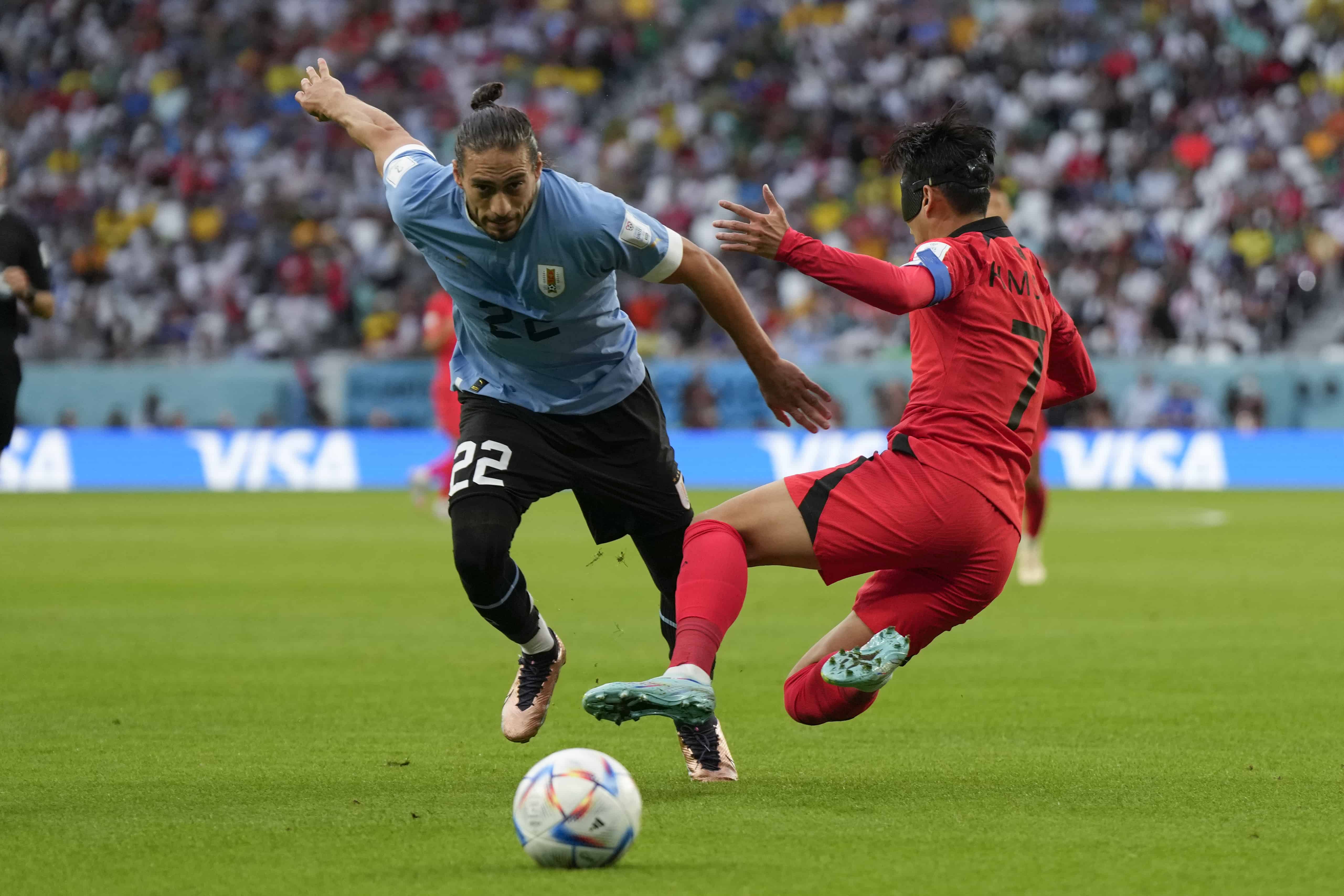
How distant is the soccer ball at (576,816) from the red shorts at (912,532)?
105 centimetres

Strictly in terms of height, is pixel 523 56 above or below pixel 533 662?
above

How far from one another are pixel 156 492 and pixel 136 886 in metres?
19.9

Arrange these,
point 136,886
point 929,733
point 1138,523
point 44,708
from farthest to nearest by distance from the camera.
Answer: point 1138,523
point 44,708
point 929,733
point 136,886

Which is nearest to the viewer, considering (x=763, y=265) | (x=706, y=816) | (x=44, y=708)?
(x=706, y=816)

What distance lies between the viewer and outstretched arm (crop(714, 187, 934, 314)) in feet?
16.3

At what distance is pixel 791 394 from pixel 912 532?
1.97 ft

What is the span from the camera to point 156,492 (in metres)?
23.3

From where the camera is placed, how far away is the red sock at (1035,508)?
12.3 metres

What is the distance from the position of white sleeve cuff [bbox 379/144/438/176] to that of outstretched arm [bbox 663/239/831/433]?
1.02 meters

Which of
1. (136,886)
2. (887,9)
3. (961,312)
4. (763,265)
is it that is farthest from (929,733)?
(887,9)

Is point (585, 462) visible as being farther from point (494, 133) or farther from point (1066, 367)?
point (1066, 367)

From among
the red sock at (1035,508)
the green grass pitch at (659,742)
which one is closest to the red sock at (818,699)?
the green grass pitch at (659,742)

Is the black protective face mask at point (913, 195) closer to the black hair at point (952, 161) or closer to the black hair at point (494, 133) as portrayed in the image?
the black hair at point (952, 161)

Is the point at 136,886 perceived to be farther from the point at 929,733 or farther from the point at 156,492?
the point at 156,492
